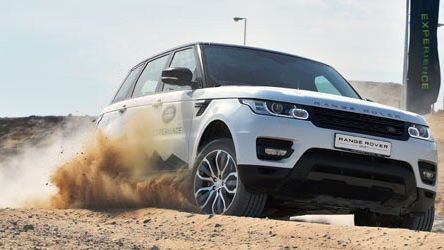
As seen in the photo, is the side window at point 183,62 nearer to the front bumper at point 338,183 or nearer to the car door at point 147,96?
the car door at point 147,96

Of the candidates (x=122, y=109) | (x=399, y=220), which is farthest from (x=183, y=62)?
(x=399, y=220)

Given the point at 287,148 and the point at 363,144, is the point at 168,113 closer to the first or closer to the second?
the point at 287,148

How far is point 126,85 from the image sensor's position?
8.99 meters

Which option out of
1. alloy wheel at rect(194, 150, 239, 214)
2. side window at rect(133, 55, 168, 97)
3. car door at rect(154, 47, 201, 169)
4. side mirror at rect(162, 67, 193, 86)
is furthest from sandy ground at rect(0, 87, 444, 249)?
side window at rect(133, 55, 168, 97)

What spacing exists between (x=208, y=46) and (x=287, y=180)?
6.62 feet

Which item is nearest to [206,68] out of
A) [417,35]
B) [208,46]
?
[208,46]

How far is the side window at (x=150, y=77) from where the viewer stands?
8062 millimetres

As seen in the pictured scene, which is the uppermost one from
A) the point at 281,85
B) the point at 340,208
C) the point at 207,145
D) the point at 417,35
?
the point at 417,35

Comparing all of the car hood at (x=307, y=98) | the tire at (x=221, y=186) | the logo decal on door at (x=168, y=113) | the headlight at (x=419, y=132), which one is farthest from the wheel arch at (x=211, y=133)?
the headlight at (x=419, y=132)

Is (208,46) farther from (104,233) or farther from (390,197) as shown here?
(104,233)

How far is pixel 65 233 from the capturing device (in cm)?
484

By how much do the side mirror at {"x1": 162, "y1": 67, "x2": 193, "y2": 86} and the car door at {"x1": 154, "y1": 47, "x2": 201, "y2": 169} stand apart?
0.34 feet

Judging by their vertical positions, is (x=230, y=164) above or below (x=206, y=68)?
below

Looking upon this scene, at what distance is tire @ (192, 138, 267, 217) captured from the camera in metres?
6.04
